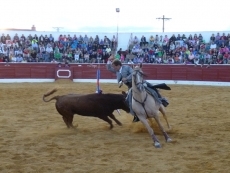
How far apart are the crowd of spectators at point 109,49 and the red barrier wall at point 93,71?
3.07 ft

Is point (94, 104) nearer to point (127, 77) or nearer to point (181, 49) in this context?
point (127, 77)

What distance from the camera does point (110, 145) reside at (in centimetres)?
564

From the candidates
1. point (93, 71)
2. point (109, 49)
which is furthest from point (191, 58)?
point (93, 71)

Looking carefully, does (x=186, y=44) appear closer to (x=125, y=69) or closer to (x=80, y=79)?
(x=80, y=79)

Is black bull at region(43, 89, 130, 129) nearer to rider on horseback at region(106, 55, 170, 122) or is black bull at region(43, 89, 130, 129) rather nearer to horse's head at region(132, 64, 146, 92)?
rider on horseback at region(106, 55, 170, 122)

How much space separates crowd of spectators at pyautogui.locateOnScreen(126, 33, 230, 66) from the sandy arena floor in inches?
373

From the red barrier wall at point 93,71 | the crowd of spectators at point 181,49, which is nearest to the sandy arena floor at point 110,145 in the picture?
the red barrier wall at point 93,71

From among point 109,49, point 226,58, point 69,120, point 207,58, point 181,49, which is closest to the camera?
point 69,120

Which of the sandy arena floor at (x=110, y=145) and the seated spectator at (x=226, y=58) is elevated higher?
the seated spectator at (x=226, y=58)

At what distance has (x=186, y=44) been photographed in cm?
1922

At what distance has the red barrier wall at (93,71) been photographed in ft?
56.7

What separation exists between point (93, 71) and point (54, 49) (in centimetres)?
273

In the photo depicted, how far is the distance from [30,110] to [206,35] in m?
12.4

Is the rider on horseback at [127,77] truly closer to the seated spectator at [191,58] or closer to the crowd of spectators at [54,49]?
the seated spectator at [191,58]
